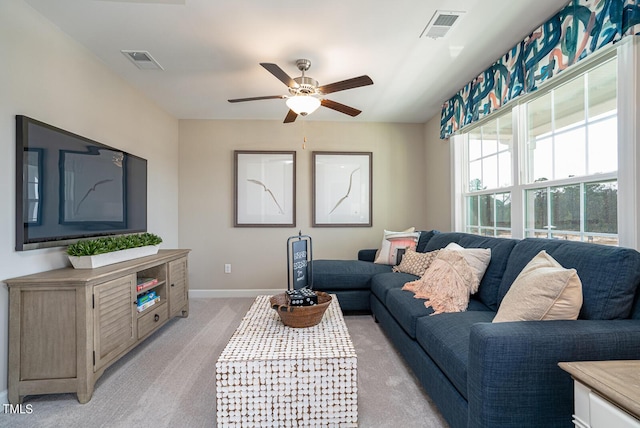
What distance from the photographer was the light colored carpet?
166 centimetres

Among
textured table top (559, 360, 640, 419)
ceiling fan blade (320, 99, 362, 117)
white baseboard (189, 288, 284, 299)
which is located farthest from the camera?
white baseboard (189, 288, 284, 299)

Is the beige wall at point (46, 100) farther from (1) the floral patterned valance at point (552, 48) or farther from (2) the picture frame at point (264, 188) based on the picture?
(1) the floral patterned valance at point (552, 48)

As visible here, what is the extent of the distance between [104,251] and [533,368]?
8.78ft

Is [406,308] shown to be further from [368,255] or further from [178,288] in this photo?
[178,288]

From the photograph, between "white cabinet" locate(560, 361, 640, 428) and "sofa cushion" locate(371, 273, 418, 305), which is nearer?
"white cabinet" locate(560, 361, 640, 428)

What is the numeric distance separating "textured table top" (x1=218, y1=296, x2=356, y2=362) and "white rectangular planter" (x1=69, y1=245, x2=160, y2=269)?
1.19 m

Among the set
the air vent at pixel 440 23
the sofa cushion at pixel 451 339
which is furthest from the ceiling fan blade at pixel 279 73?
the sofa cushion at pixel 451 339

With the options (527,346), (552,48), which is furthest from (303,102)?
(527,346)

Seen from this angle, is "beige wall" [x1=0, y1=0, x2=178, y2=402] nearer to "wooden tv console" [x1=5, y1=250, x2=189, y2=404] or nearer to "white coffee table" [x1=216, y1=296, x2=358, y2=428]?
"wooden tv console" [x1=5, y1=250, x2=189, y2=404]

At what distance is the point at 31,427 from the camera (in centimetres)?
163

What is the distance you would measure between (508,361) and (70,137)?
9.72ft

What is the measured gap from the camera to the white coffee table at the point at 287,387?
1445mm

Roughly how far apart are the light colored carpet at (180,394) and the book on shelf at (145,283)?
0.55 metres

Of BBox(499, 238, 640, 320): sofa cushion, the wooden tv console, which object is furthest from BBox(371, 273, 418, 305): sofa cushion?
the wooden tv console
